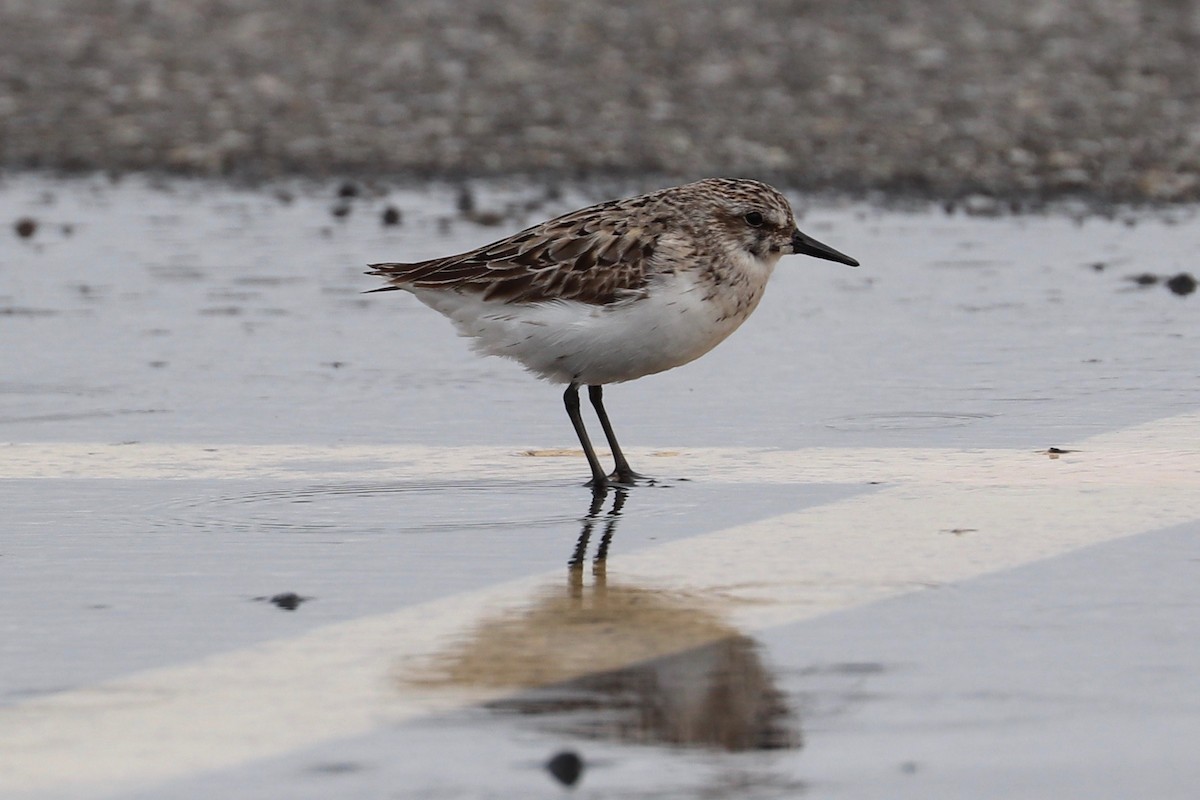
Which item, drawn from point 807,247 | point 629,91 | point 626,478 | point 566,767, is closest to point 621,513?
point 626,478

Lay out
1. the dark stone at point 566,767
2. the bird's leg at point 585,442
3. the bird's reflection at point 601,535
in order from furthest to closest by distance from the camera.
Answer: the bird's leg at point 585,442
the bird's reflection at point 601,535
the dark stone at point 566,767

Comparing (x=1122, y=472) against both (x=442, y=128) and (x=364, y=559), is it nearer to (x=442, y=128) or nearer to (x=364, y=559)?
(x=364, y=559)

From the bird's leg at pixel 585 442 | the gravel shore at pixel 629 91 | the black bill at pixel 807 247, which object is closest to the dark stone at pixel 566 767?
the bird's leg at pixel 585 442

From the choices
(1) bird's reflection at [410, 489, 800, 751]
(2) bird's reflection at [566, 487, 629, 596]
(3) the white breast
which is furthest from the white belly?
(1) bird's reflection at [410, 489, 800, 751]

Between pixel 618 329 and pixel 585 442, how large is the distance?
0.38 meters

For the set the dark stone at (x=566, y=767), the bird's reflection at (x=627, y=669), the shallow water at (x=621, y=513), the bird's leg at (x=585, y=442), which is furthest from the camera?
the bird's leg at (x=585, y=442)

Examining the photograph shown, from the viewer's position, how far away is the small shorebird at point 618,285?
7.38 meters

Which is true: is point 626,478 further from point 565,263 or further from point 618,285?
point 565,263

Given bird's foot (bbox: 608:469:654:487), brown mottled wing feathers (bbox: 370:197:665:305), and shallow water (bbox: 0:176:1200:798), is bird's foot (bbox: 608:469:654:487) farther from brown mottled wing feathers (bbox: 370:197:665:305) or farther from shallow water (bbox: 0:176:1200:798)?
brown mottled wing feathers (bbox: 370:197:665:305)

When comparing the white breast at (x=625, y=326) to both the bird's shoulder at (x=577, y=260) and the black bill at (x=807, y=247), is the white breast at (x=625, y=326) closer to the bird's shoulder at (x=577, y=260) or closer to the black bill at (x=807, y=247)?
the bird's shoulder at (x=577, y=260)

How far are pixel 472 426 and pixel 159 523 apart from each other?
6.07 feet

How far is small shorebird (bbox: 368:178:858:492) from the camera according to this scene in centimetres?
738

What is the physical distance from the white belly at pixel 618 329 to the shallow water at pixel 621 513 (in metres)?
0.37

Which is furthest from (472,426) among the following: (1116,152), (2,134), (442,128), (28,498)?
(2,134)
